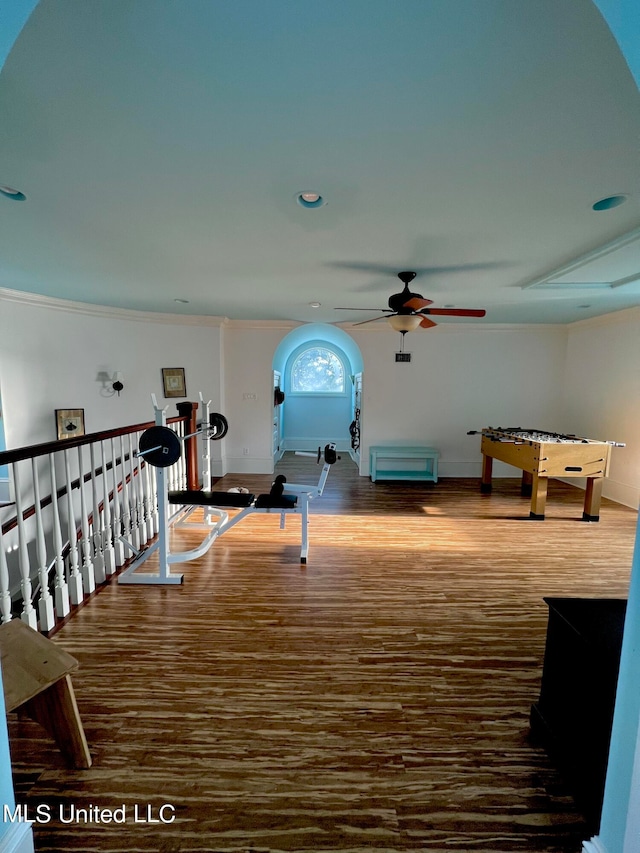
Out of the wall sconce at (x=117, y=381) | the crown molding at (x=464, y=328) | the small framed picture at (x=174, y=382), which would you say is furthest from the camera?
the crown molding at (x=464, y=328)

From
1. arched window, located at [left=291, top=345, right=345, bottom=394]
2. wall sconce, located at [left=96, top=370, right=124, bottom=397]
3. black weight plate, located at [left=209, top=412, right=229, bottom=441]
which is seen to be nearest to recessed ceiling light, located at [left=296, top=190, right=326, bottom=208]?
black weight plate, located at [left=209, top=412, right=229, bottom=441]

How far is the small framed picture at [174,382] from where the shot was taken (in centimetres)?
582

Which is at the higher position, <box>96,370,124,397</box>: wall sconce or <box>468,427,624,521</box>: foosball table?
<box>96,370,124,397</box>: wall sconce

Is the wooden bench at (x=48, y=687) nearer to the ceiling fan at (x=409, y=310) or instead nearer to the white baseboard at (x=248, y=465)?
the ceiling fan at (x=409, y=310)

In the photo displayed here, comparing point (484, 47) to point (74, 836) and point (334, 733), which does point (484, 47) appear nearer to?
point (334, 733)

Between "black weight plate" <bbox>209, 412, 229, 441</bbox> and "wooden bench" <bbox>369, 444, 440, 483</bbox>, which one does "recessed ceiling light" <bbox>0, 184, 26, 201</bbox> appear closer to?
"black weight plate" <bbox>209, 412, 229, 441</bbox>

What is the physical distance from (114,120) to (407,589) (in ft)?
10.5

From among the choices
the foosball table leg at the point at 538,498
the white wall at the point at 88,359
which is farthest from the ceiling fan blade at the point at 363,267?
the white wall at the point at 88,359

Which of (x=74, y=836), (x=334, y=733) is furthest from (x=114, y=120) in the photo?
(x=334, y=733)

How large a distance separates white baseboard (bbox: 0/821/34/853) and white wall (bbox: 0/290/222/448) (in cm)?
464

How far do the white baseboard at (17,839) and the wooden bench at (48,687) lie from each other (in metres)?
0.35

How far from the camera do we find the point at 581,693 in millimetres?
1295

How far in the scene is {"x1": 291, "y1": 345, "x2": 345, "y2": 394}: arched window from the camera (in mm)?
8836

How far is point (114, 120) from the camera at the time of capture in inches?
58.1
